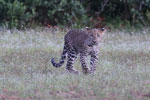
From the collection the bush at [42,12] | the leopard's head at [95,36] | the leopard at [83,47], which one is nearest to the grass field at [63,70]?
the leopard at [83,47]

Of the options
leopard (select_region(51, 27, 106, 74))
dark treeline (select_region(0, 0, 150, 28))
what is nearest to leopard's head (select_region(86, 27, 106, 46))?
leopard (select_region(51, 27, 106, 74))

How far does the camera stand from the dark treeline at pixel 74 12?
19359 mm

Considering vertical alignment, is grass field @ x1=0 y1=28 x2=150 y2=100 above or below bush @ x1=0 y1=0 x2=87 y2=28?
below

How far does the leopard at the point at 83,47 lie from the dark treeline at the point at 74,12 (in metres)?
7.82

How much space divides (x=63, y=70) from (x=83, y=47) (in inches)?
37.8

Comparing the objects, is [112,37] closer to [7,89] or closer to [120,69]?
[120,69]

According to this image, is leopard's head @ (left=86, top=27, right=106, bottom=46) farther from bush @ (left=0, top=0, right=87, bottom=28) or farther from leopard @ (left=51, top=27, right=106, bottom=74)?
bush @ (left=0, top=0, right=87, bottom=28)

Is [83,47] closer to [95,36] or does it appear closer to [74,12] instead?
[95,36]

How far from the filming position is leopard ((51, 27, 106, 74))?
10906 millimetres

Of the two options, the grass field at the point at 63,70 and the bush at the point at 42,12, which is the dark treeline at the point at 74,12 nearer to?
the bush at the point at 42,12

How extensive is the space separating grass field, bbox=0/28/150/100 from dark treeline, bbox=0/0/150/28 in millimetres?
1593

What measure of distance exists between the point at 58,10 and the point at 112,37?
3.52 meters

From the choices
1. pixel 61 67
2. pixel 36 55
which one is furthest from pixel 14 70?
pixel 36 55

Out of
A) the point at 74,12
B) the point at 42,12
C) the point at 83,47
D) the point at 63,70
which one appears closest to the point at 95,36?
the point at 83,47
